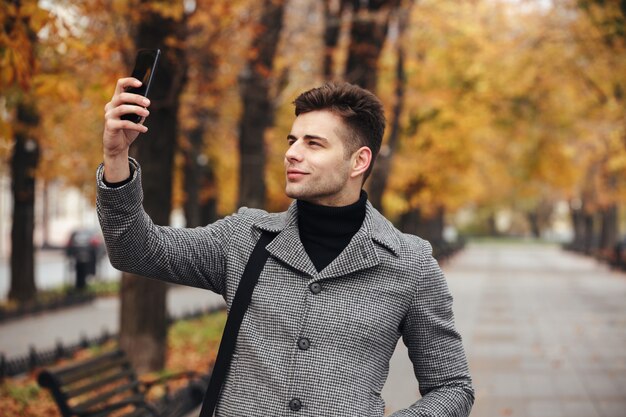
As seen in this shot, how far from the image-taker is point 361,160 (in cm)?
287

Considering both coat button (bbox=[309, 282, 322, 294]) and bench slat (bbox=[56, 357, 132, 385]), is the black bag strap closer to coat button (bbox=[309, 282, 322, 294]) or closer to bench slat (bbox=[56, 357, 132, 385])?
coat button (bbox=[309, 282, 322, 294])

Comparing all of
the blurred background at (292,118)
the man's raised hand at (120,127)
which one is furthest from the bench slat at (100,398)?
the man's raised hand at (120,127)

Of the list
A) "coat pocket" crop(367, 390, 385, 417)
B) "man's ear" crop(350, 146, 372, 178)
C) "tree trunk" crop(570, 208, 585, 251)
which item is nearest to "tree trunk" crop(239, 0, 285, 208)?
"man's ear" crop(350, 146, 372, 178)

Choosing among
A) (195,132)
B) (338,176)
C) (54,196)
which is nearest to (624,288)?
(195,132)

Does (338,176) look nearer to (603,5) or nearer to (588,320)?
(603,5)

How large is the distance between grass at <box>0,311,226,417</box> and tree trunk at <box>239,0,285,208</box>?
2041 mm

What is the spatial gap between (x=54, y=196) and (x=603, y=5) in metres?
56.7

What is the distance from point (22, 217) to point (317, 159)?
16.9 m

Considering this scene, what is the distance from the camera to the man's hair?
2.77m

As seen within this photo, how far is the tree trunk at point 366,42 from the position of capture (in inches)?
525

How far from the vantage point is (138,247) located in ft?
8.61

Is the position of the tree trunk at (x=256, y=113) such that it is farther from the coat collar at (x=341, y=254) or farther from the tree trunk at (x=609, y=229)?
the tree trunk at (x=609, y=229)

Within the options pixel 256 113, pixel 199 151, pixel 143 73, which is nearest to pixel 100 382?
pixel 143 73

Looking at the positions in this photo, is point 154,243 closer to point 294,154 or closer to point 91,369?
point 294,154
